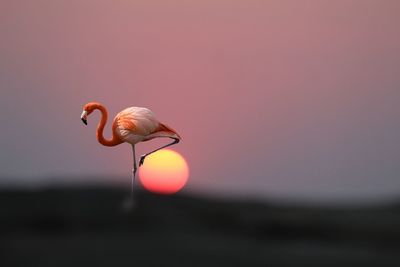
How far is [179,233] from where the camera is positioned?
20.3 metres

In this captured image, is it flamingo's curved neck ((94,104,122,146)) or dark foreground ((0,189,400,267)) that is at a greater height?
flamingo's curved neck ((94,104,122,146))

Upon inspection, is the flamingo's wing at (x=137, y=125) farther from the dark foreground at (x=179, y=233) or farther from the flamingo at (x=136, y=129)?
the dark foreground at (x=179, y=233)

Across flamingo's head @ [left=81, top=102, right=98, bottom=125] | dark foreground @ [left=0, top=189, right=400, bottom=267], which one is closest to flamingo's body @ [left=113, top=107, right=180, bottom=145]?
flamingo's head @ [left=81, top=102, right=98, bottom=125]

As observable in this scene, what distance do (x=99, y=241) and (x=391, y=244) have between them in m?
8.86

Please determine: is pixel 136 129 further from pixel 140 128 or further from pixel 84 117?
pixel 84 117

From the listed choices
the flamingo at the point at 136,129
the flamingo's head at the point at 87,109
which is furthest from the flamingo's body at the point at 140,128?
the flamingo's head at the point at 87,109

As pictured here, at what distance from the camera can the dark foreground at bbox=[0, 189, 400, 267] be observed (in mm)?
18812

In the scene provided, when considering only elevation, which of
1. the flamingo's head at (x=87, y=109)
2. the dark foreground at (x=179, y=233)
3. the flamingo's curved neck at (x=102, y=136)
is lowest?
the dark foreground at (x=179, y=233)

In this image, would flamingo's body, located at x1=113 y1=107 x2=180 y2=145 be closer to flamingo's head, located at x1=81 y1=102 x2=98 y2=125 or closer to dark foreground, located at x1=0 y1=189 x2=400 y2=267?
flamingo's head, located at x1=81 y1=102 x2=98 y2=125

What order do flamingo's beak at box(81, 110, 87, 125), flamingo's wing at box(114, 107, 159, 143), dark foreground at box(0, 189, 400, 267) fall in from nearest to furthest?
flamingo's beak at box(81, 110, 87, 125) < flamingo's wing at box(114, 107, 159, 143) < dark foreground at box(0, 189, 400, 267)

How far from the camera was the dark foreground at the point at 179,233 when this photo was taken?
18.8 metres

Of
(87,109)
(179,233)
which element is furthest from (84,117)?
(179,233)

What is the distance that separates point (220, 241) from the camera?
67.9ft

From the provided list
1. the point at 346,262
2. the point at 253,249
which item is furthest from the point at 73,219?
the point at 346,262
